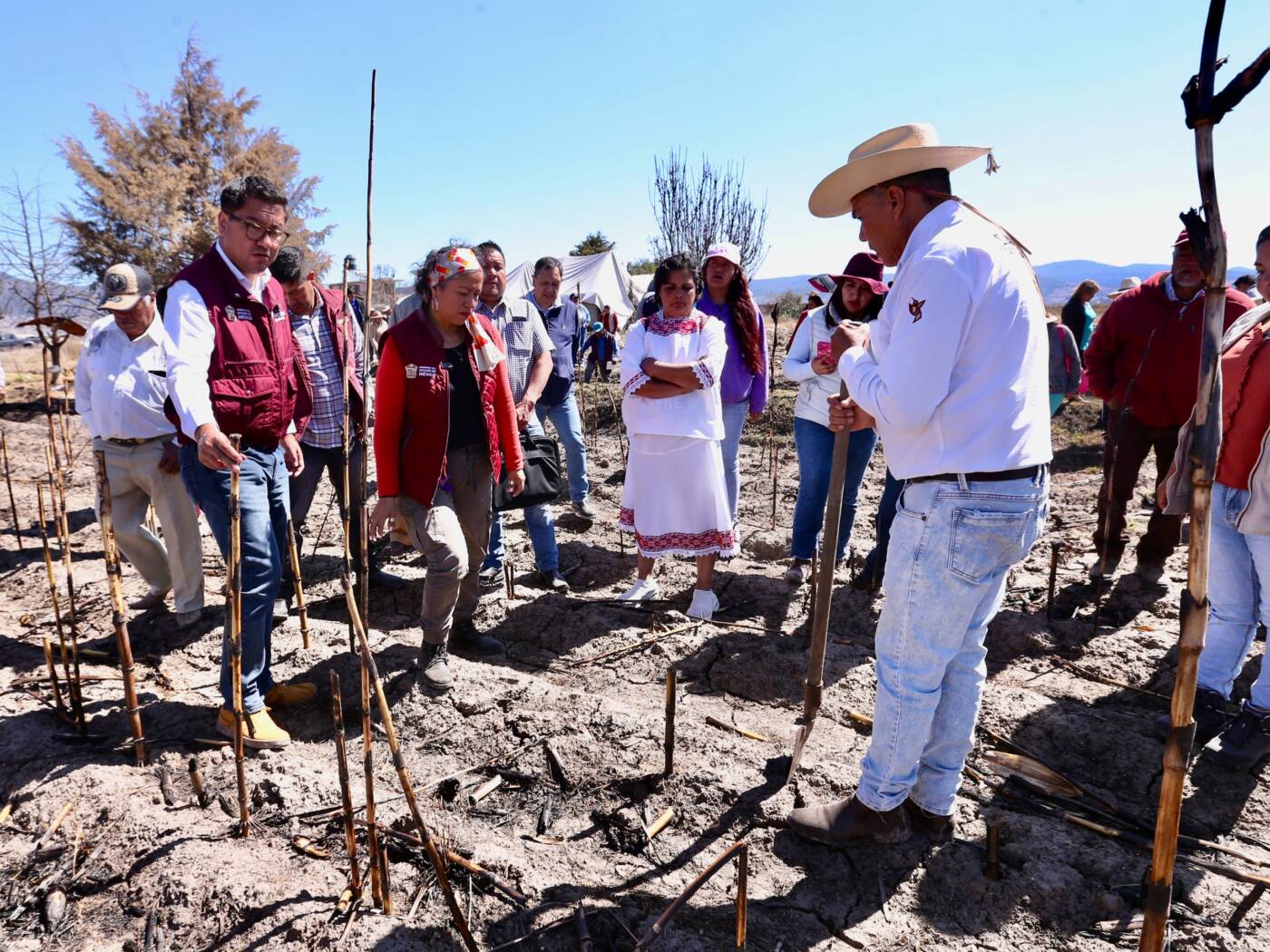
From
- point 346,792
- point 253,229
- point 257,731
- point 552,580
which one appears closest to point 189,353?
point 253,229

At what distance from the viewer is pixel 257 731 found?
2.90 metres

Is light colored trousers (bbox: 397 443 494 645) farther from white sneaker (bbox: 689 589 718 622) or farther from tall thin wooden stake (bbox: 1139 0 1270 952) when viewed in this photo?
tall thin wooden stake (bbox: 1139 0 1270 952)

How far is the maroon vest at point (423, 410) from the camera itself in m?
3.17

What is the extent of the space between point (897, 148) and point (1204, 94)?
101 cm

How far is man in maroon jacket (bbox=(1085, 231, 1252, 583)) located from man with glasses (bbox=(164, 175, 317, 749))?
13.7ft

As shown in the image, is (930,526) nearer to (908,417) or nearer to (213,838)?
(908,417)

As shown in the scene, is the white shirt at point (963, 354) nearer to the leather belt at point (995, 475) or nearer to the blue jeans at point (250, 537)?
the leather belt at point (995, 475)

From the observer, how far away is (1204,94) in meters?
1.08

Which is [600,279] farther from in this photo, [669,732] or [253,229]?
[669,732]

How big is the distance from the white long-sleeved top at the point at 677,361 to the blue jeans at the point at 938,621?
6.48ft

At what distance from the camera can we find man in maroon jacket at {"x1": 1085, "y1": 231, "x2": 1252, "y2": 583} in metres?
4.23

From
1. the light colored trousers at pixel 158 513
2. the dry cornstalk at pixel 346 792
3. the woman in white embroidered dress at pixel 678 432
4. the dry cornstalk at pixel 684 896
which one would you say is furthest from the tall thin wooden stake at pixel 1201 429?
the light colored trousers at pixel 158 513

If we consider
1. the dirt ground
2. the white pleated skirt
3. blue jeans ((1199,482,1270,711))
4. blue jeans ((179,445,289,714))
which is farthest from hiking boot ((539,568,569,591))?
blue jeans ((1199,482,1270,711))

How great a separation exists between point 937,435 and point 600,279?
21.4 metres
